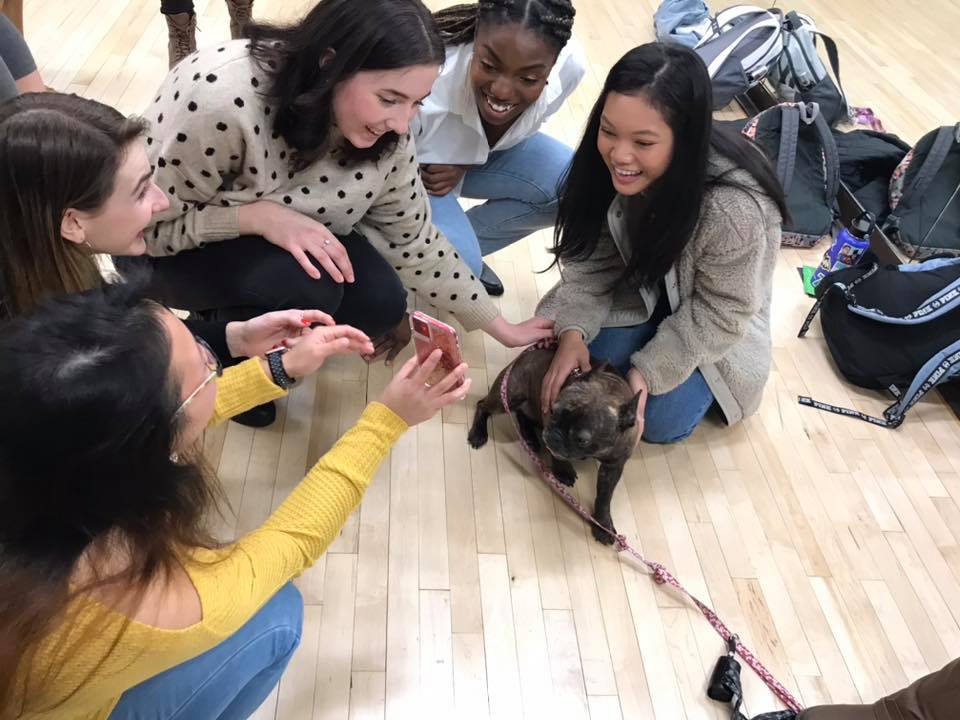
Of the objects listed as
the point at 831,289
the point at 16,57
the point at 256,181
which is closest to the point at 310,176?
the point at 256,181

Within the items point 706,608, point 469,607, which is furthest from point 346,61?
point 706,608

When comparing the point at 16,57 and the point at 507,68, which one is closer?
the point at 507,68

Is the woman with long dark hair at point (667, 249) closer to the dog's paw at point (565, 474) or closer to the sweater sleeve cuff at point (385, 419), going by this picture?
the dog's paw at point (565, 474)

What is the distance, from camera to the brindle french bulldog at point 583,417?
5.13 feet

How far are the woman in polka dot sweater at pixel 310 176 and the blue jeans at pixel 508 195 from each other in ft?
0.79

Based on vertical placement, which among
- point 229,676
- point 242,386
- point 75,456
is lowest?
point 229,676

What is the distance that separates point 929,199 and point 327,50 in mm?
2202

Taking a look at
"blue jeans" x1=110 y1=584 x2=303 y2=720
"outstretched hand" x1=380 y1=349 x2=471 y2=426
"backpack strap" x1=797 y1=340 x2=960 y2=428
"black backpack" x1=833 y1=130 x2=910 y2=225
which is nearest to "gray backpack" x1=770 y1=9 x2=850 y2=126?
"black backpack" x1=833 y1=130 x2=910 y2=225

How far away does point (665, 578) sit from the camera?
1.65 m

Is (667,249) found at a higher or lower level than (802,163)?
higher

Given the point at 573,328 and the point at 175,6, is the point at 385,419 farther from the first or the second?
the point at 175,6

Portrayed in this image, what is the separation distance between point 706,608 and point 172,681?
1.06 m

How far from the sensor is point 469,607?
1.56 meters

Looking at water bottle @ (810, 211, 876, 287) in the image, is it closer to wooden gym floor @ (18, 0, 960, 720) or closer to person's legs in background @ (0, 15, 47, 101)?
wooden gym floor @ (18, 0, 960, 720)
